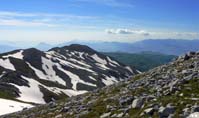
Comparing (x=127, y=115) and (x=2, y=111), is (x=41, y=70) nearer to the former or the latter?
(x=2, y=111)

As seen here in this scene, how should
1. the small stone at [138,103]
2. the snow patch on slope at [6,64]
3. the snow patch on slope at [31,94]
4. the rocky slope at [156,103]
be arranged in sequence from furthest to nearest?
the snow patch on slope at [6,64], the snow patch on slope at [31,94], the small stone at [138,103], the rocky slope at [156,103]

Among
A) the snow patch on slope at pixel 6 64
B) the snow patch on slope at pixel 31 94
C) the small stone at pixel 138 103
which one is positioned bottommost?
the snow patch on slope at pixel 31 94

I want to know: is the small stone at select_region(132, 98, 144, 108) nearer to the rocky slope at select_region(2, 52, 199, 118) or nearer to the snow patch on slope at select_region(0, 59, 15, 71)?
the rocky slope at select_region(2, 52, 199, 118)

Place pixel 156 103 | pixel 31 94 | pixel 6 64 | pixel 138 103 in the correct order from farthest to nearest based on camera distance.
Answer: pixel 6 64 → pixel 31 94 → pixel 138 103 → pixel 156 103

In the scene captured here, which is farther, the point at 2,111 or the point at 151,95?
the point at 2,111

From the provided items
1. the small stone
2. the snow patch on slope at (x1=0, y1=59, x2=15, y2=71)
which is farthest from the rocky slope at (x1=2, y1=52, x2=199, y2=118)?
the snow patch on slope at (x1=0, y1=59, x2=15, y2=71)

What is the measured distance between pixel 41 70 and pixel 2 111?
116 meters

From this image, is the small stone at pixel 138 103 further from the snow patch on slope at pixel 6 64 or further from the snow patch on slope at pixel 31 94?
the snow patch on slope at pixel 6 64

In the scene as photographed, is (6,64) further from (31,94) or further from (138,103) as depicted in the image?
(138,103)

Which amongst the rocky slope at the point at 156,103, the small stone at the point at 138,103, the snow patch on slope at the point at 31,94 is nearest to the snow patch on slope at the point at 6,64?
the snow patch on slope at the point at 31,94

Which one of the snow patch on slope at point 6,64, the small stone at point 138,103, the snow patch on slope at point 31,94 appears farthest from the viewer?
the snow patch on slope at point 6,64

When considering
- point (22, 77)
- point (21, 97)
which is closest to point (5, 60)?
point (22, 77)

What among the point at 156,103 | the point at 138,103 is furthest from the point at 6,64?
the point at 156,103

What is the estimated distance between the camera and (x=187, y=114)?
19.3 metres
